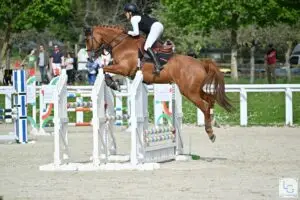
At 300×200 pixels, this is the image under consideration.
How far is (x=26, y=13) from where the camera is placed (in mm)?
51031

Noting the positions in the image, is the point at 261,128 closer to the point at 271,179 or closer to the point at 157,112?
the point at 157,112

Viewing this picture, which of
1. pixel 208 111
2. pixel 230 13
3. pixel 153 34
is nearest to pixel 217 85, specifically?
pixel 208 111

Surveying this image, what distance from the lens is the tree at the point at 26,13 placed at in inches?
2008

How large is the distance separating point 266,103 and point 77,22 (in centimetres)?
3823

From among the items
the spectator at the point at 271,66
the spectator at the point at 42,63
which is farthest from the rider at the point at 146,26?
the spectator at the point at 271,66

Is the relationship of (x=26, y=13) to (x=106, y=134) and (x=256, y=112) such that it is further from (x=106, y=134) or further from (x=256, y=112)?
(x=106, y=134)

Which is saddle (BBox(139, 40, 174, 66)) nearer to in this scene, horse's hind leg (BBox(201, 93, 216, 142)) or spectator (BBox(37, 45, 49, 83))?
horse's hind leg (BBox(201, 93, 216, 142))

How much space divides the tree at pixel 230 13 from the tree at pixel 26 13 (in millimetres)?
6443

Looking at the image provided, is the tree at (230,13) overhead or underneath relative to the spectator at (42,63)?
overhead

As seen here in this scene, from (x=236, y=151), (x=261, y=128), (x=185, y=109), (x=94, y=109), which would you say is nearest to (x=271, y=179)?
(x=94, y=109)

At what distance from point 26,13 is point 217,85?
34594 mm

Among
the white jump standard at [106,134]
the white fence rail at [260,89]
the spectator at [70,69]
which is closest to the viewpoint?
the white jump standard at [106,134]

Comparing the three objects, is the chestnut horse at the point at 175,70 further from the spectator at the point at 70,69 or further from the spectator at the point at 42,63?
the spectator at the point at 42,63

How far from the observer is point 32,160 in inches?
675
